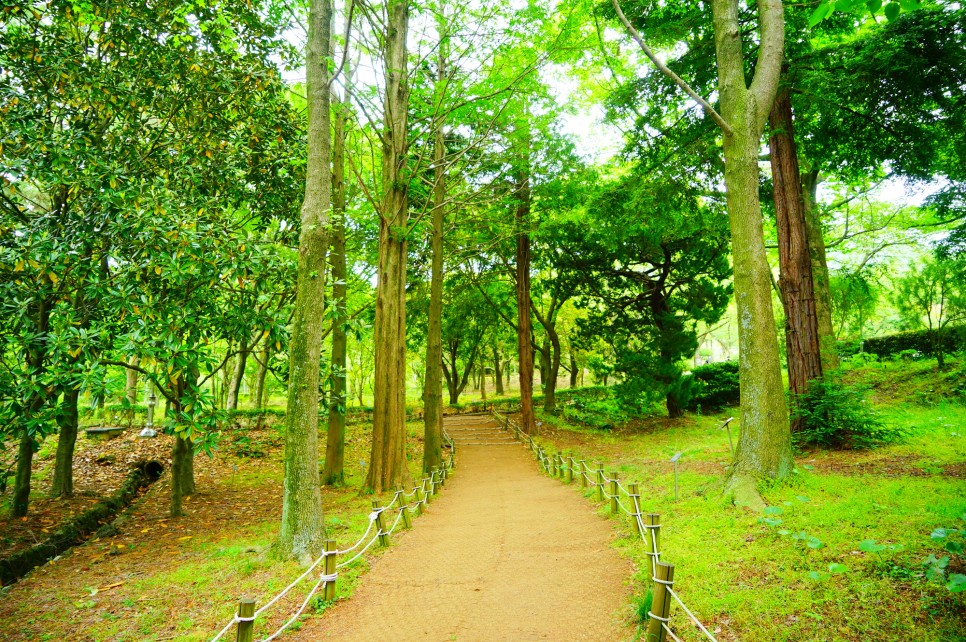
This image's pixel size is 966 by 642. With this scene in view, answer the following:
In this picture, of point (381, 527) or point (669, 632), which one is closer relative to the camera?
point (669, 632)

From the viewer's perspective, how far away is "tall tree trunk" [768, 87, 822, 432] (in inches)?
378

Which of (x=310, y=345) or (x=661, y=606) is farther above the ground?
(x=310, y=345)

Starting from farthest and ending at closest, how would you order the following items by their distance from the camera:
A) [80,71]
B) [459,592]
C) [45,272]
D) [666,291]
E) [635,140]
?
[666,291] → [635,140] → [80,71] → [45,272] → [459,592]

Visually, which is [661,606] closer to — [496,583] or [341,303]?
[496,583]

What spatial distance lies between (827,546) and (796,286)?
6129mm

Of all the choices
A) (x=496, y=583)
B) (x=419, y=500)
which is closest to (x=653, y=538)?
(x=496, y=583)

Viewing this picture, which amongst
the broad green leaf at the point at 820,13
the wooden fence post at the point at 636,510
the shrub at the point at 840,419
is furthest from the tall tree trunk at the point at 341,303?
the broad green leaf at the point at 820,13

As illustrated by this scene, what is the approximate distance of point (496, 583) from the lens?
18.5 ft

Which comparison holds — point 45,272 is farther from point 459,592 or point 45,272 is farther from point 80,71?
point 459,592

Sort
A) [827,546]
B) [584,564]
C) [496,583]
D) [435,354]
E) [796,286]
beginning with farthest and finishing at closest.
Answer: [435,354] → [796,286] → [584,564] → [496,583] → [827,546]

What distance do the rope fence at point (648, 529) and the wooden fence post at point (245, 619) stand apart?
3.03m

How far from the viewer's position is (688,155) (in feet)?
36.0

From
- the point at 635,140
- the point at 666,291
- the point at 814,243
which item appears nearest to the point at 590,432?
the point at 666,291

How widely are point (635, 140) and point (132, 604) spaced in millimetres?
12492
